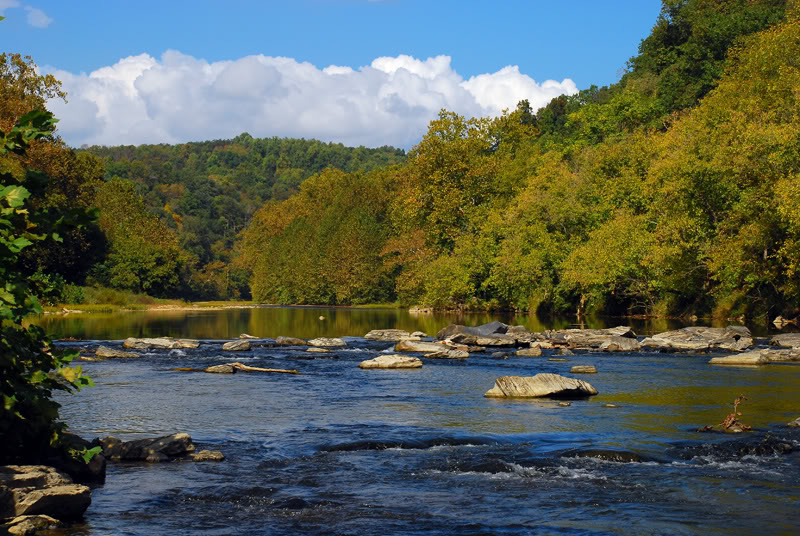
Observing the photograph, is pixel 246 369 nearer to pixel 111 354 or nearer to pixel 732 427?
pixel 111 354

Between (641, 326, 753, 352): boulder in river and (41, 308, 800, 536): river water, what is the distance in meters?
8.53

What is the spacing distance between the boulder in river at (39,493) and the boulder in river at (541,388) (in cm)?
1391

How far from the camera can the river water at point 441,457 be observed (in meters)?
11.5

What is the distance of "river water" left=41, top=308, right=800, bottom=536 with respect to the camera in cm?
1145

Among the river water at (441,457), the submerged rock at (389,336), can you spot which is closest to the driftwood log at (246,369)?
the river water at (441,457)

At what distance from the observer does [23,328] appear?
11414 millimetres

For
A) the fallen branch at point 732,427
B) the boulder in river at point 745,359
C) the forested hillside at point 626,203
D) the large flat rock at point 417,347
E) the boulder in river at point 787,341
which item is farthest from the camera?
the forested hillside at point 626,203

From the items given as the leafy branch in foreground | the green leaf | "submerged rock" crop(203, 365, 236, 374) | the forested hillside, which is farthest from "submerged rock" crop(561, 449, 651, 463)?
the forested hillside

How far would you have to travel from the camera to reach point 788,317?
168 ft

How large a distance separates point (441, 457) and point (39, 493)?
7219 millimetres

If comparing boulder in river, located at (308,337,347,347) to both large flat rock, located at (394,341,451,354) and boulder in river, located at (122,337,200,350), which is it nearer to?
large flat rock, located at (394,341,451,354)

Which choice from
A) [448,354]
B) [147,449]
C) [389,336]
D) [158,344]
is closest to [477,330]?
[389,336]

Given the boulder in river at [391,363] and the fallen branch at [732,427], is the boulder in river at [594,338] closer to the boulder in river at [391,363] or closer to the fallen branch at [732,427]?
the boulder in river at [391,363]

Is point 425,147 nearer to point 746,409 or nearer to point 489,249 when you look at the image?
point 489,249
